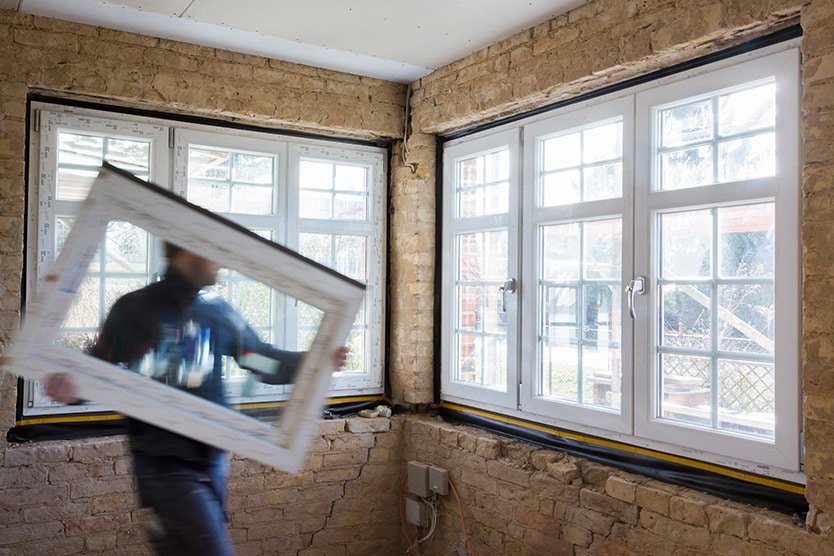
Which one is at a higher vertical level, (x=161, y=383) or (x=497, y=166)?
(x=497, y=166)

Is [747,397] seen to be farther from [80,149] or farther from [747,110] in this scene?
[80,149]

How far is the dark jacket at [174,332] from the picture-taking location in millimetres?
2084

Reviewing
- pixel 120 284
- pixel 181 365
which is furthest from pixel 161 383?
pixel 120 284

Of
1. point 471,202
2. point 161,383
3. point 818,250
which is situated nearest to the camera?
point 161,383

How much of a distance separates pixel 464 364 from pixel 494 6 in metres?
2.25

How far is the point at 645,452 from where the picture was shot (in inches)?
136

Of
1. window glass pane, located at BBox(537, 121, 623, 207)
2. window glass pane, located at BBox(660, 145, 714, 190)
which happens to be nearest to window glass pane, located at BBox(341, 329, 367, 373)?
window glass pane, located at BBox(537, 121, 623, 207)

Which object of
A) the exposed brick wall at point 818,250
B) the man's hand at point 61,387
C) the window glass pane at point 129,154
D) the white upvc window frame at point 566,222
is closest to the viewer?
the man's hand at point 61,387

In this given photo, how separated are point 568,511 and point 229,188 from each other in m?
2.78

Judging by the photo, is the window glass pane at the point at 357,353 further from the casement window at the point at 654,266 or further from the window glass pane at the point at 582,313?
the window glass pane at the point at 582,313

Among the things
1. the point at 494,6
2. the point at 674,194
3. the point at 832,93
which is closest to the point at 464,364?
the point at 674,194

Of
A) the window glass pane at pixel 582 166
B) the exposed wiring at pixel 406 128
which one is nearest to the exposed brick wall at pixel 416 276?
the exposed wiring at pixel 406 128

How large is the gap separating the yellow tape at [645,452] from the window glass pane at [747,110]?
146 centimetres

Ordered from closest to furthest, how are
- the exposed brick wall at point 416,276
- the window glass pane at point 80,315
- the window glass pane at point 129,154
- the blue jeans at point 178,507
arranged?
the window glass pane at point 80,315 < the blue jeans at point 178,507 < the window glass pane at point 129,154 < the exposed brick wall at point 416,276
